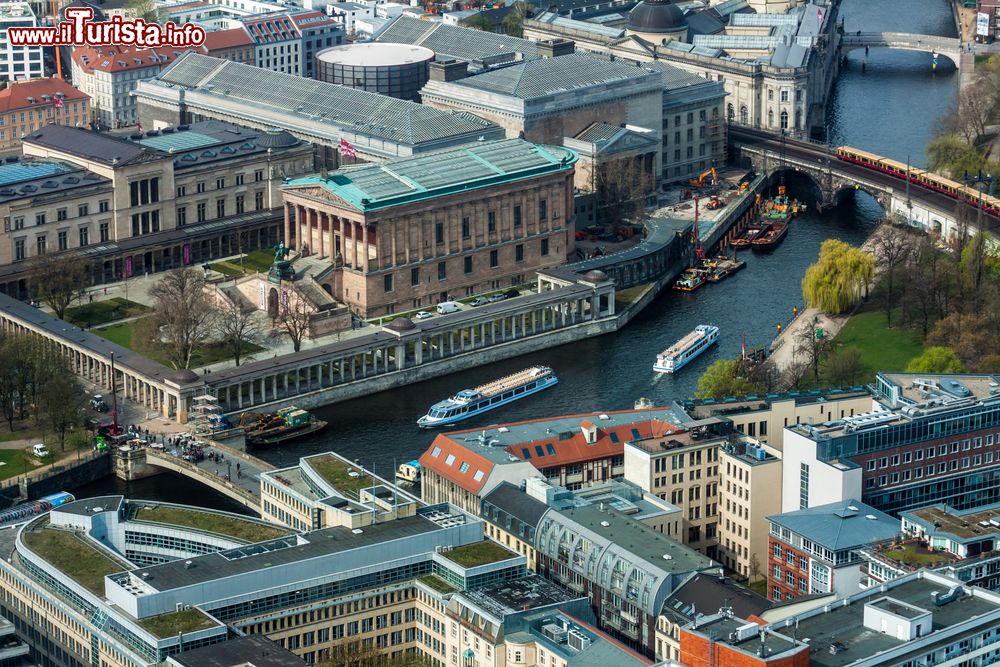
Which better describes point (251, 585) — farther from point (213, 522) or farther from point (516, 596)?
point (516, 596)

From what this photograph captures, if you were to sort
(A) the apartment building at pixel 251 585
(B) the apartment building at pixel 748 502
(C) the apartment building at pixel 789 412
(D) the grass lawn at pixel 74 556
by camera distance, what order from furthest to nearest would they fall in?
(C) the apartment building at pixel 789 412 → (B) the apartment building at pixel 748 502 → (D) the grass lawn at pixel 74 556 → (A) the apartment building at pixel 251 585

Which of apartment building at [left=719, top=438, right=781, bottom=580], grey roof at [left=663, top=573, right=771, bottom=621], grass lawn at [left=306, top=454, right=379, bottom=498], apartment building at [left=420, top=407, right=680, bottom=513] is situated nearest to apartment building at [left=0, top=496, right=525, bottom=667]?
grass lawn at [left=306, top=454, right=379, bottom=498]

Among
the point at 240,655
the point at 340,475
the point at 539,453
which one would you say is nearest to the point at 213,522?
the point at 340,475

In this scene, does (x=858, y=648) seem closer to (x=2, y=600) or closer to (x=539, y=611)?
(x=539, y=611)

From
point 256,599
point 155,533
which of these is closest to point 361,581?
point 256,599

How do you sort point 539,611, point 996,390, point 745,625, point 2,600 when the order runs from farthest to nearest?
1. point 996,390
2. point 2,600
3. point 539,611
4. point 745,625

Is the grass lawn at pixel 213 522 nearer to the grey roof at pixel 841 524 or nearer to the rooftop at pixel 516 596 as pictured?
the rooftop at pixel 516 596

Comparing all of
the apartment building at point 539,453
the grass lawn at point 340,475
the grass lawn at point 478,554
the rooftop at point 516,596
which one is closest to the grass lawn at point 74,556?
the grass lawn at point 340,475
